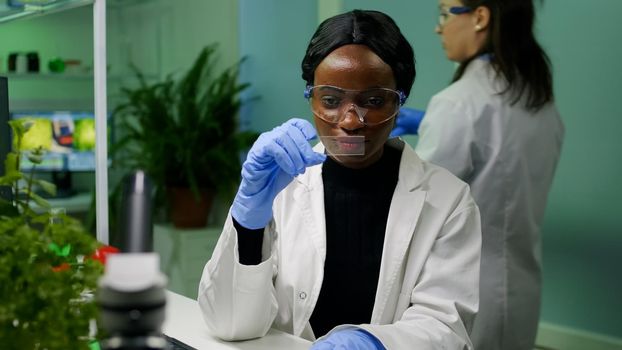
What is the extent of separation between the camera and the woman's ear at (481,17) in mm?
2130

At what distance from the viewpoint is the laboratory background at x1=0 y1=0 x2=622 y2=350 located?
258 centimetres

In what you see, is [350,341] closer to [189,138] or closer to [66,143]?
[189,138]

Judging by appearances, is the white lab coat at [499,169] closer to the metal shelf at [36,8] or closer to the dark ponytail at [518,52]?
the dark ponytail at [518,52]

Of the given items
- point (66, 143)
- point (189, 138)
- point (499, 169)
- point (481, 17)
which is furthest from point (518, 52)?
point (66, 143)

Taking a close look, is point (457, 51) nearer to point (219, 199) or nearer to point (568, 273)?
point (568, 273)

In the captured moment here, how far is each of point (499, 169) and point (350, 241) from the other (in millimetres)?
837

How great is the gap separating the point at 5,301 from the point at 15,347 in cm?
4

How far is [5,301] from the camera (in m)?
0.70

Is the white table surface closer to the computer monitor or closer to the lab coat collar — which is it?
the lab coat collar

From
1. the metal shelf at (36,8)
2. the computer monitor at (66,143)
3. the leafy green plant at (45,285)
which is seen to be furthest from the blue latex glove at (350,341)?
the computer monitor at (66,143)

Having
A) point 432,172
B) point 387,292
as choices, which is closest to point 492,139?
point 432,172

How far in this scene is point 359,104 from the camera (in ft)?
4.34

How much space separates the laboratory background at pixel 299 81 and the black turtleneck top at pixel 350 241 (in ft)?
1.54

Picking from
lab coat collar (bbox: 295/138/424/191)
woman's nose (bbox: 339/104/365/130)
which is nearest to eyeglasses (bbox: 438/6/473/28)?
lab coat collar (bbox: 295/138/424/191)
